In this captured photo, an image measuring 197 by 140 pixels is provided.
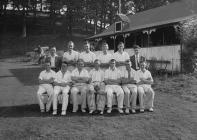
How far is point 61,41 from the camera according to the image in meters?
42.4

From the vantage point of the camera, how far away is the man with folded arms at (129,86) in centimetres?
830

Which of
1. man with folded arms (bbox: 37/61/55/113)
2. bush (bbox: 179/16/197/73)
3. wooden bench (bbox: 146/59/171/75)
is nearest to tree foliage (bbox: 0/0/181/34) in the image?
wooden bench (bbox: 146/59/171/75)

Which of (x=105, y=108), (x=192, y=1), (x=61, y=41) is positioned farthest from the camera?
(x=61, y=41)

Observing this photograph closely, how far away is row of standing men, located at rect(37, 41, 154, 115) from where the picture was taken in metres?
8.23

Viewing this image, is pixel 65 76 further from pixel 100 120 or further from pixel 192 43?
pixel 192 43

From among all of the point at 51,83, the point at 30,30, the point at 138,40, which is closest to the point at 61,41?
the point at 30,30

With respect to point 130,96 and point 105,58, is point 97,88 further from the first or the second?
point 105,58

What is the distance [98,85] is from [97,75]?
31 cm

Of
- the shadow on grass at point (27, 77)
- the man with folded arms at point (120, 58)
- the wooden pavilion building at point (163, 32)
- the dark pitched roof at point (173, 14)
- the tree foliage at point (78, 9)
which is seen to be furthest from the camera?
the tree foliage at point (78, 9)

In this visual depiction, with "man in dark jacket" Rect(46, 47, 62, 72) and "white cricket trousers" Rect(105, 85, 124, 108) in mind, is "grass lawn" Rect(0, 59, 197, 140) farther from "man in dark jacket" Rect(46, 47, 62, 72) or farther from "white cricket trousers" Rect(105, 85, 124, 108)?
"man in dark jacket" Rect(46, 47, 62, 72)

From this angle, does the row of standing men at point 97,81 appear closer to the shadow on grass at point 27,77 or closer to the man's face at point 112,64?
the man's face at point 112,64

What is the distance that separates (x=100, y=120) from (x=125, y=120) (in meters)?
0.61

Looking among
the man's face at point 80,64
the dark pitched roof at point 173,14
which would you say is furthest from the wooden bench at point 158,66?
the man's face at point 80,64

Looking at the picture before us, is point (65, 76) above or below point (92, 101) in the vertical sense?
above
